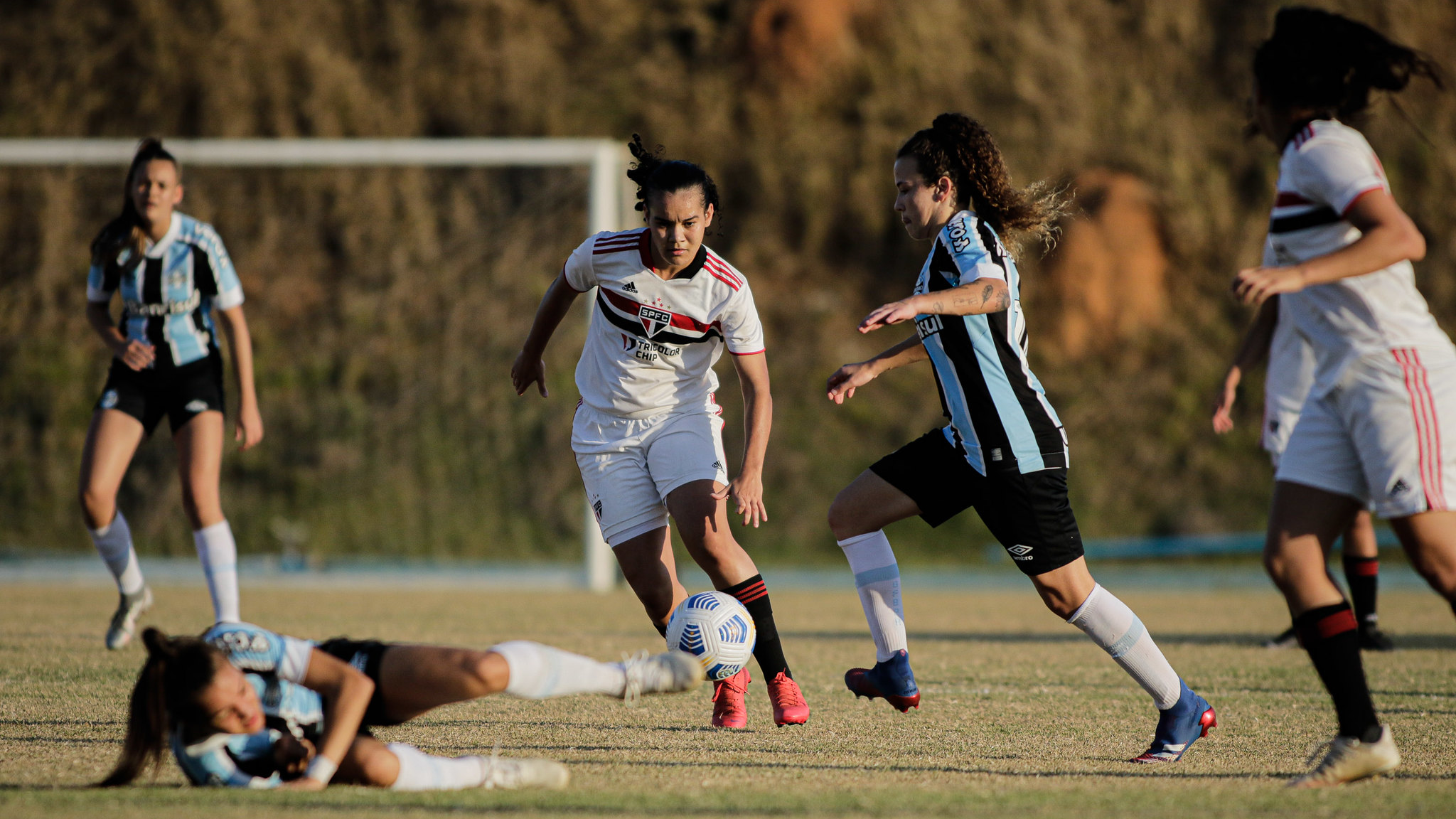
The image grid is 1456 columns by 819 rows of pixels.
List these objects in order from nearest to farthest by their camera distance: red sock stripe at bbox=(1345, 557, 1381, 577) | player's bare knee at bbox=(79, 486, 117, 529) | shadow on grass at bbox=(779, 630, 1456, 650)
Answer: player's bare knee at bbox=(79, 486, 117, 529) → red sock stripe at bbox=(1345, 557, 1381, 577) → shadow on grass at bbox=(779, 630, 1456, 650)

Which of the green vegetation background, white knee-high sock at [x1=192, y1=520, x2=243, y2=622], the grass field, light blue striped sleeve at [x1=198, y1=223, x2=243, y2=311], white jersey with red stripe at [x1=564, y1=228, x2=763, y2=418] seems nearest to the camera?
the grass field

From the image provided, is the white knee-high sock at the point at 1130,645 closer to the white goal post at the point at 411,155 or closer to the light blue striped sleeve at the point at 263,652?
the light blue striped sleeve at the point at 263,652

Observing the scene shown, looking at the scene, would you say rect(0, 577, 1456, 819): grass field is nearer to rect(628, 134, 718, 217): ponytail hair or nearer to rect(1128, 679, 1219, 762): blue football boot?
rect(1128, 679, 1219, 762): blue football boot

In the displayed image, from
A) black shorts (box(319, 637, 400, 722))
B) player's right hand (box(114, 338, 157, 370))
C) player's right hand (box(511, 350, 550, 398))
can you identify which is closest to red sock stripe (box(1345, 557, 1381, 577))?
player's right hand (box(511, 350, 550, 398))

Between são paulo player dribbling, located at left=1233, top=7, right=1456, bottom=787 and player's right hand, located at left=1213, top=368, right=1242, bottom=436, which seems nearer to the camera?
são paulo player dribbling, located at left=1233, top=7, right=1456, bottom=787

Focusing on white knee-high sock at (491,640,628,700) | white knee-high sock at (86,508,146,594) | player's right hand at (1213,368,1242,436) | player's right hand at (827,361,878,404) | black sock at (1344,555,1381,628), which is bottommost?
black sock at (1344,555,1381,628)

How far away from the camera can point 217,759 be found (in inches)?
124

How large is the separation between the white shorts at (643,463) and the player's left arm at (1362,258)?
1984 mm

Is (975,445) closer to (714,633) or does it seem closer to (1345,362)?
(714,633)

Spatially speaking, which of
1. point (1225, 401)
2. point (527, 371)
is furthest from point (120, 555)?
point (1225, 401)

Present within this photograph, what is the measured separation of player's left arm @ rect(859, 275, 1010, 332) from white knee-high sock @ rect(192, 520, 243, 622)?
11.2 ft

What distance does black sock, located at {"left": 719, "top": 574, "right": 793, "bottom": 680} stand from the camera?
175 inches

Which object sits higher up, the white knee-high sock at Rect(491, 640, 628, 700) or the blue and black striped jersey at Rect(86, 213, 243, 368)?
the blue and black striped jersey at Rect(86, 213, 243, 368)

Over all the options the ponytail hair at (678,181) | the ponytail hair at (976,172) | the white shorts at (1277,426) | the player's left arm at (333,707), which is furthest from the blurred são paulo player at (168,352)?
the white shorts at (1277,426)
